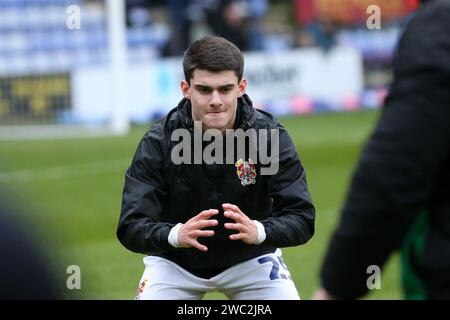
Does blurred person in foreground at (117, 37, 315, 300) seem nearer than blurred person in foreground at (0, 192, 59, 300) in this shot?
No

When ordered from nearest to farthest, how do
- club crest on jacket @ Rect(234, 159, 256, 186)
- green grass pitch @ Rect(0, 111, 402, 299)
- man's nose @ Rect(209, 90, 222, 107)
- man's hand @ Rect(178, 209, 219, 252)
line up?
man's hand @ Rect(178, 209, 219, 252) < man's nose @ Rect(209, 90, 222, 107) < club crest on jacket @ Rect(234, 159, 256, 186) < green grass pitch @ Rect(0, 111, 402, 299)

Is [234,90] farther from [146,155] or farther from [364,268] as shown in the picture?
[364,268]

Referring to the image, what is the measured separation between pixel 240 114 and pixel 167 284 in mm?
888

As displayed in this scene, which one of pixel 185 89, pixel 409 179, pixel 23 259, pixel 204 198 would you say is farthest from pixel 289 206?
pixel 23 259

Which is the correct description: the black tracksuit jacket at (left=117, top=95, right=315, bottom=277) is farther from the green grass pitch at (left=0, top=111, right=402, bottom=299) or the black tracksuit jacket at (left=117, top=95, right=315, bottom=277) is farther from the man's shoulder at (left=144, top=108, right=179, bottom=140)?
the green grass pitch at (left=0, top=111, right=402, bottom=299)

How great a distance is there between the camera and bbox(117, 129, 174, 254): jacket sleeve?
4.54m

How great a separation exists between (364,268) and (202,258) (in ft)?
7.46

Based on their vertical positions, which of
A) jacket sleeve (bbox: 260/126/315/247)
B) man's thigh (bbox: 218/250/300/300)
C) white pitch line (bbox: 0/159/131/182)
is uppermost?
jacket sleeve (bbox: 260/126/315/247)

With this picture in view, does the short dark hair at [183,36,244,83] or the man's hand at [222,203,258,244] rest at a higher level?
the short dark hair at [183,36,244,83]

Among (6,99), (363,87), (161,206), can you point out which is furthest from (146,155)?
(363,87)

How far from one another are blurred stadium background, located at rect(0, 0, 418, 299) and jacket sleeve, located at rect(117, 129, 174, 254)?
4687mm

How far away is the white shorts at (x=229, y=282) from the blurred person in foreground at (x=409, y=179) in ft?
7.18

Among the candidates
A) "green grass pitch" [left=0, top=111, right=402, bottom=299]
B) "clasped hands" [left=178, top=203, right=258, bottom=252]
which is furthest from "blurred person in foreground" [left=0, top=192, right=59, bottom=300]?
"clasped hands" [left=178, top=203, right=258, bottom=252]
